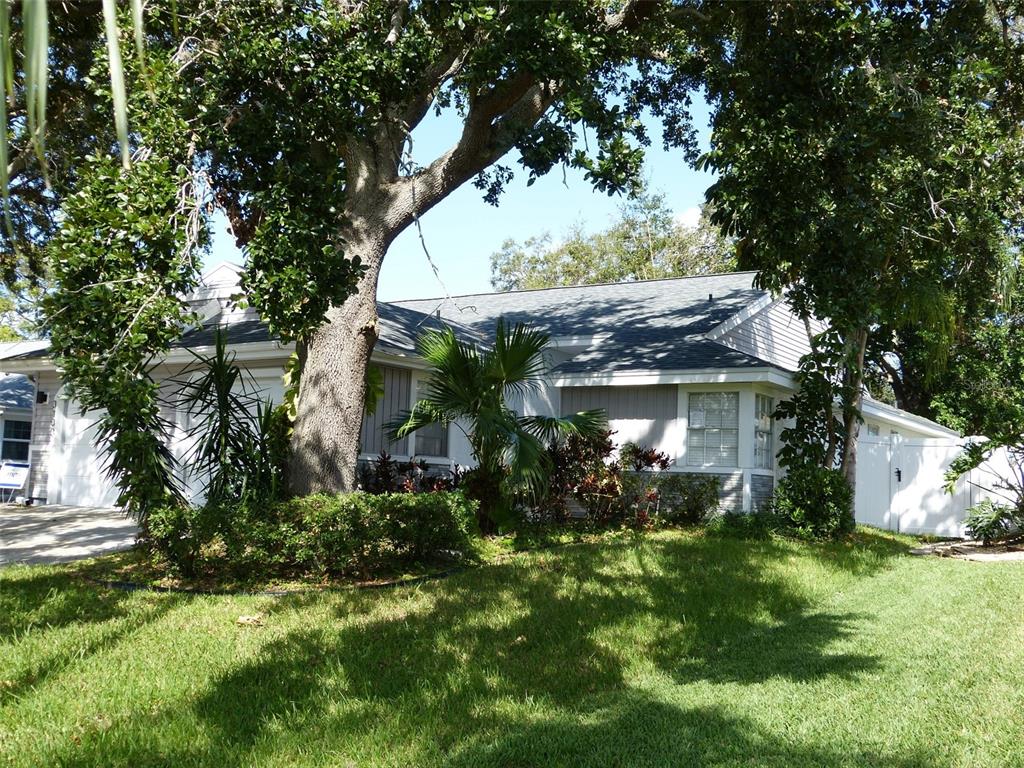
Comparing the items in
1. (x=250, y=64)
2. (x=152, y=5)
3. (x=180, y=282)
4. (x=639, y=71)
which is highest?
(x=639, y=71)

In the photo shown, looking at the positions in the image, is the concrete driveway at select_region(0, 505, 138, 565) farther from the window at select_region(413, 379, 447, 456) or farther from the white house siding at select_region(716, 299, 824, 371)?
the white house siding at select_region(716, 299, 824, 371)

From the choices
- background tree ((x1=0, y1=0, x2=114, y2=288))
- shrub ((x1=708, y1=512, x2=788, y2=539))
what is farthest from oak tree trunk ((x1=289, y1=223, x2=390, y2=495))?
shrub ((x1=708, y1=512, x2=788, y2=539))

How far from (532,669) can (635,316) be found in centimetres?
1415

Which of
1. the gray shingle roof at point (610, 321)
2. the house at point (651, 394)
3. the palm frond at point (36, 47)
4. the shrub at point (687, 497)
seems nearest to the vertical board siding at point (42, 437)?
the house at point (651, 394)

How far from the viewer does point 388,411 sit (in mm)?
14844

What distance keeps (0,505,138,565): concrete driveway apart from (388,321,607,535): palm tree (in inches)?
162

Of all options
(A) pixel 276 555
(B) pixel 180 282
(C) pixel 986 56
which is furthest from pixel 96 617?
(C) pixel 986 56

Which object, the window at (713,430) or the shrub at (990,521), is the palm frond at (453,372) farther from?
the shrub at (990,521)

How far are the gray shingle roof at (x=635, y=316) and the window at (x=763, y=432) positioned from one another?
Result: 0.87m

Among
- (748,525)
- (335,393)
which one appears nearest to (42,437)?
(335,393)

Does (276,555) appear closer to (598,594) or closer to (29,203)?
(598,594)

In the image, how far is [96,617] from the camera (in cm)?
742

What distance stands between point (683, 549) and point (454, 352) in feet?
13.0

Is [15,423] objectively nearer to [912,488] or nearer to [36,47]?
[912,488]
